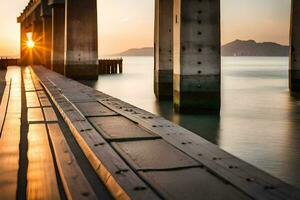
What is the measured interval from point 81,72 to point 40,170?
2940 centimetres

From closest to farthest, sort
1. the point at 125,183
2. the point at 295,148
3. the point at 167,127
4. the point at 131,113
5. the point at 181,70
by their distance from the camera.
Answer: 1. the point at 125,183
2. the point at 167,127
3. the point at 131,113
4. the point at 295,148
5. the point at 181,70

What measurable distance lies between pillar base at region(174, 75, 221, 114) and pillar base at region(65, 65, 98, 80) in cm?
1822

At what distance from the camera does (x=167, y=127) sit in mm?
6094

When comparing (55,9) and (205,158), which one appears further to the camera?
(55,9)

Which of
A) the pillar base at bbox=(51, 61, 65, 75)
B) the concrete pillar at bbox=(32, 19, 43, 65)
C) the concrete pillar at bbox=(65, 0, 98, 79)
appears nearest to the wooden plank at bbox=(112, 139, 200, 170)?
the concrete pillar at bbox=(65, 0, 98, 79)

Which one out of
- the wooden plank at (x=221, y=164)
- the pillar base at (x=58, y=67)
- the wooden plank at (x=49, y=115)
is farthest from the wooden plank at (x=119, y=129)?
the pillar base at (x=58, y=67)

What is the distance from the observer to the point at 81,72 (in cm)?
3297

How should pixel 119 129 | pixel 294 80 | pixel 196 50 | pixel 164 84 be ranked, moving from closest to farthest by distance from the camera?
pixel 119 129 < pixel 196 50 < pixel 164 84 < pixel 294 80

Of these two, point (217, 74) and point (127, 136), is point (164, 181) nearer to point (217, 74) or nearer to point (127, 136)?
point (127, 136)

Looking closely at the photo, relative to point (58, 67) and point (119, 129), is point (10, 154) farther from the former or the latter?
point (58, 67)

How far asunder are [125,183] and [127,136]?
2.06 meters

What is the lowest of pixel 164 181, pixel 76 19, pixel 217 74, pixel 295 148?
pixel 295 148

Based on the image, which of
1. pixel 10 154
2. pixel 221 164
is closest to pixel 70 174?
pixel 10 154

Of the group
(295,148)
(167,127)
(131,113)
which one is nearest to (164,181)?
(167,127)
